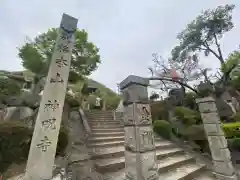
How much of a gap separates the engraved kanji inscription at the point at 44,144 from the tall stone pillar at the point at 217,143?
3932 mm

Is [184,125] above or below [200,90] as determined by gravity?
below

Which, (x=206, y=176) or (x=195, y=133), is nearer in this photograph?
(x=206, y=176)

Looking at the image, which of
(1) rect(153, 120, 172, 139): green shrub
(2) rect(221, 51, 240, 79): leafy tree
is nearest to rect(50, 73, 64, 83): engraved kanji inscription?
(1) rect(153, 120, 172, 139): green shrub

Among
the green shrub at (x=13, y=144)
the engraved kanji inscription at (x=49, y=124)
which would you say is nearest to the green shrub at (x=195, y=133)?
the engraved kanji inscription at (x=49, y=124)

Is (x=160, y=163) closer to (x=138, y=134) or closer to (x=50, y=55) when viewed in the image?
(x=138, y=134)

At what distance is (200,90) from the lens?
14.5 ft

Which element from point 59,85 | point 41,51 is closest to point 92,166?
point 59,85

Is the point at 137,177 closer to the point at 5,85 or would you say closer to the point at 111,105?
the point at 5,85

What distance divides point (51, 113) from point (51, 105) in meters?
0.17

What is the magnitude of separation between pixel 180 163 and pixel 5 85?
9334 millimetres

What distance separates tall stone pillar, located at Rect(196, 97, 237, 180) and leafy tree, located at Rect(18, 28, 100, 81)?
8872mm

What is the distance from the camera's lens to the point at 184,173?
3.74 m

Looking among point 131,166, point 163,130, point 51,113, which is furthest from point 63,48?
point 163,130

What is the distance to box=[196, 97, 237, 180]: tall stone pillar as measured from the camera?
3.61 metres
